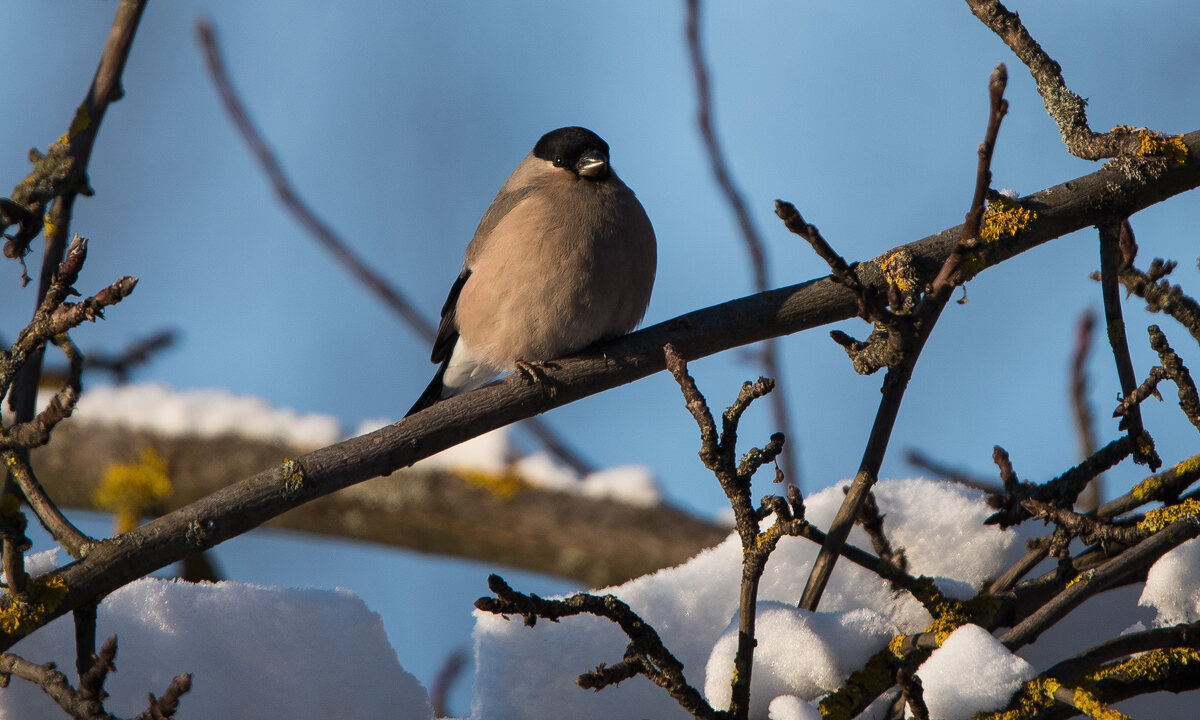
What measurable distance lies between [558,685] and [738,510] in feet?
1.54

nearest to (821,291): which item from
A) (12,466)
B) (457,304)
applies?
(12,466)

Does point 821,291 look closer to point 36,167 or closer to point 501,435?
point 36,167

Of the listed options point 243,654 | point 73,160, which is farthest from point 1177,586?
point 73,160

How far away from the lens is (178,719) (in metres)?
1.58

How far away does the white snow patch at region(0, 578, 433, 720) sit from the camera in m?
1.63

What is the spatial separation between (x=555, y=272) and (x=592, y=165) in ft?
2.19

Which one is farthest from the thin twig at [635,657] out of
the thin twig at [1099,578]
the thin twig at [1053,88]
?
the thin twig at [1053,88]

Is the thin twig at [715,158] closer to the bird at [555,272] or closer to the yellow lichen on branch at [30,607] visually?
the bird at [555,272]

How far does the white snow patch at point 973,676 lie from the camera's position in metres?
1.46

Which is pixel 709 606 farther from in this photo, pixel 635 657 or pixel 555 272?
pixel 555 272

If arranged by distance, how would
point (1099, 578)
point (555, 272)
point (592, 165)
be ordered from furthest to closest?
1. point (592, 165)
2. point (555, 272)
3. point (1099, 578)

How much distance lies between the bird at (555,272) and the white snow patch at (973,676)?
5.71 ft

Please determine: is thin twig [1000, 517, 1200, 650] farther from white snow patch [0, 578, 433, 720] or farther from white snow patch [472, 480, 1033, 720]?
white snow patch [0, 578, 433, 720]

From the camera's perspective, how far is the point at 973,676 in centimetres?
145
